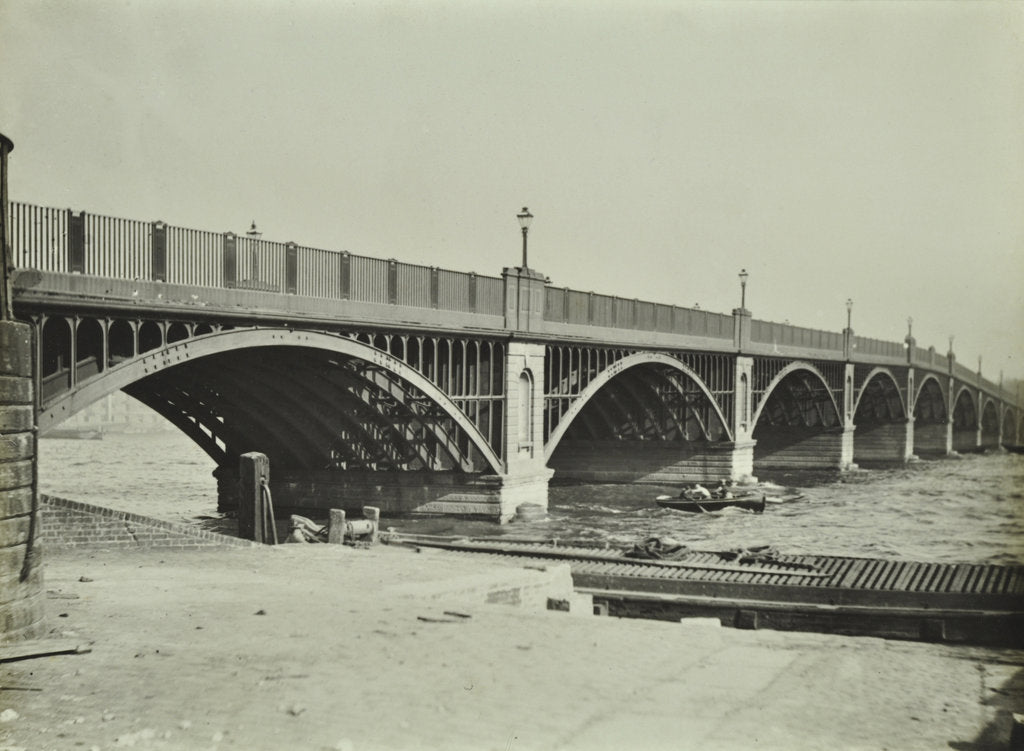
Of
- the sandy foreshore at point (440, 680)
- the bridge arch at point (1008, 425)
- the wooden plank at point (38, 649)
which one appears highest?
the wooden plank at point (38, 649)

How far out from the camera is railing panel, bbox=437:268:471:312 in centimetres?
2970

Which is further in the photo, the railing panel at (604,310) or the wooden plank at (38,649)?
the railing panel at (604,310)

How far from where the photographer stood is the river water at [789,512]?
31750mm

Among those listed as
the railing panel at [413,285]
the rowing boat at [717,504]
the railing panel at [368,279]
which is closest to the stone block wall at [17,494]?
the railing panel at [368,279]

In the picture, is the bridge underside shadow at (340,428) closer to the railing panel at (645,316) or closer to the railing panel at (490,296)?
the railing panel at (490,296)

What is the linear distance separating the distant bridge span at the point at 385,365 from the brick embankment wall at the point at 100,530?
145 cm

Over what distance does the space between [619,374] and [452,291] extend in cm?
1494

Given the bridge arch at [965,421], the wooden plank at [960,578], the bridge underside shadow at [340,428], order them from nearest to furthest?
1. the wooden plank at [960,578]
2. the bridge underside shadow at [340,428]
3. the bridge arch at [965,421]

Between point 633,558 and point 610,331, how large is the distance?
58.2 feet

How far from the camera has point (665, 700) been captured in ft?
34.0

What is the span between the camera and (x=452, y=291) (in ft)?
99.6

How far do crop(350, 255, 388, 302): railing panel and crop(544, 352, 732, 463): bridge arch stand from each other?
372 inches

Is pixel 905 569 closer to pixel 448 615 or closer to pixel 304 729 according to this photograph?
pixel 448 615

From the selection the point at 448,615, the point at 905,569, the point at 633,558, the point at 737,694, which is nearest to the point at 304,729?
the point at 737,694
